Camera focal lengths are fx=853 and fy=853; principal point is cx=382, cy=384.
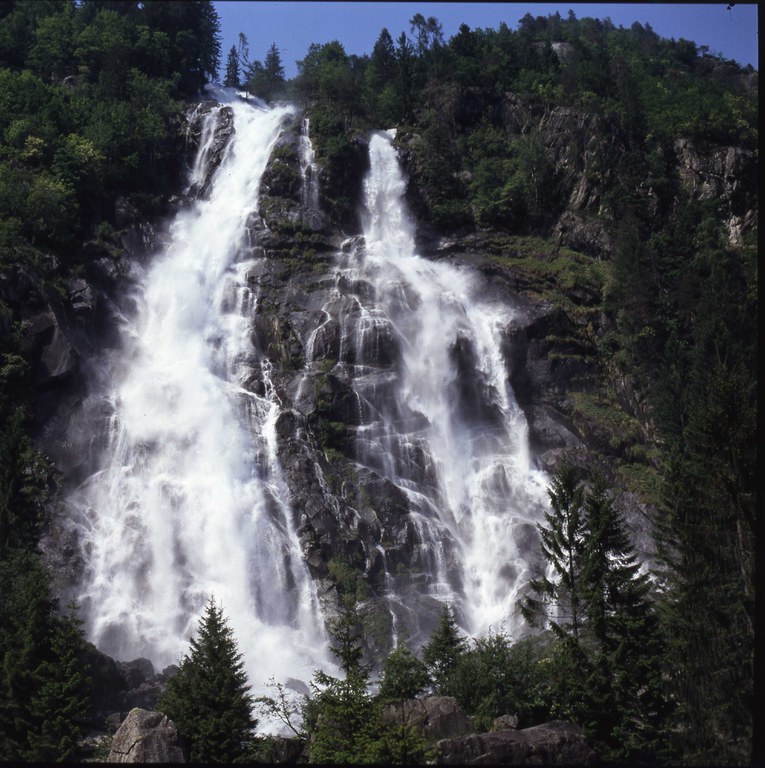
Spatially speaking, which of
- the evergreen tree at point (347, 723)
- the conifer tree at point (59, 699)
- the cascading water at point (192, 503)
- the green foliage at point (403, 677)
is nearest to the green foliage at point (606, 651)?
the green foliage at point (403, 677)

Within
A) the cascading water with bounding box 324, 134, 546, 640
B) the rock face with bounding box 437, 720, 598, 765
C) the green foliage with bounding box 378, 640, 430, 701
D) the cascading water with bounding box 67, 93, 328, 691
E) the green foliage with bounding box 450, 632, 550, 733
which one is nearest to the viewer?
the rock face with bounding box 437, 720, 598, 765

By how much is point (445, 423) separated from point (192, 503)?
13130mm

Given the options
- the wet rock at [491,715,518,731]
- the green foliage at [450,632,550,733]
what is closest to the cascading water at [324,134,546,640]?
the green foliage at [450,632,550,733]

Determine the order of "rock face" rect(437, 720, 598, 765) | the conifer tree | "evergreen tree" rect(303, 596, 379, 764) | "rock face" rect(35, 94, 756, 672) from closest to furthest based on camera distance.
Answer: "evergreen tree" rect(303, 596, 379, 764), "rock face" rect(437, 720, 598, 765), the conifer tree, "rock face" rect(35, 94, 756, 672)

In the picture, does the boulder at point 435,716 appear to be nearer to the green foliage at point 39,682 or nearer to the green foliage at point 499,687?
the green foliage at point 499,687

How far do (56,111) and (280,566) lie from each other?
35649 millimetres

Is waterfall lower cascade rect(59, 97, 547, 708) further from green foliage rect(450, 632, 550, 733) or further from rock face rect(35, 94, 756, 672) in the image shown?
green foliage rect(450, 632, 550, 733)

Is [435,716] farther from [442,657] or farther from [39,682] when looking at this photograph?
[39,682]

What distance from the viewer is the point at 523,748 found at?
2077 cm

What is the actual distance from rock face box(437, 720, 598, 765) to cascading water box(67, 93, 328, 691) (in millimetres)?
11100

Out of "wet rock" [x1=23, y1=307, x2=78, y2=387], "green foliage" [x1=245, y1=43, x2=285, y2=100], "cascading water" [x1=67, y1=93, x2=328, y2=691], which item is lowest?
"cascading water" [x1=67, y1=93, x2=328, y2=691]

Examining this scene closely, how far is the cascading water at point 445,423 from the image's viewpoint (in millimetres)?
35656

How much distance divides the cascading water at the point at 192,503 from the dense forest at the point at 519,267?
196cm

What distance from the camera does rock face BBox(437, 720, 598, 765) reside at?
20.1m
